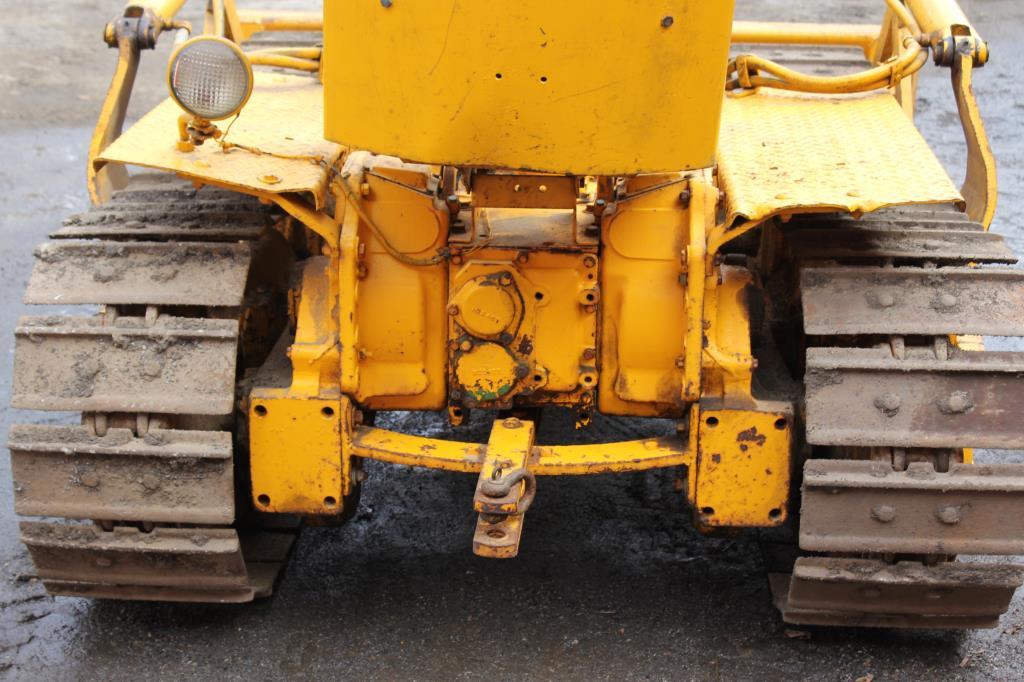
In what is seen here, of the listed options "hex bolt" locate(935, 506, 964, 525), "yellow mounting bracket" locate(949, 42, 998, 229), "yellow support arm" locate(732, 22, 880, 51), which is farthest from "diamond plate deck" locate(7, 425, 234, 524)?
"yellow support arm" locate(732, 22, 880, 51)

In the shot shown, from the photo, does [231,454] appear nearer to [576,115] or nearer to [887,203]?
[576,115]

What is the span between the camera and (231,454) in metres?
4.16

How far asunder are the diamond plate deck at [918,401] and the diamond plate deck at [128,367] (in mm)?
1741

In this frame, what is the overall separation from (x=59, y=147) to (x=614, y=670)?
22.9 ft

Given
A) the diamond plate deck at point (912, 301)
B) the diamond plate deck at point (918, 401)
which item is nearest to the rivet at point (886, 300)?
the diamond plate deck at point (912, 301)

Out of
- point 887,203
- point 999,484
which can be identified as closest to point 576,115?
point 887,203

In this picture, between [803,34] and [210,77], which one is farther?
[803,34]

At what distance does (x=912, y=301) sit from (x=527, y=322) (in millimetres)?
1158

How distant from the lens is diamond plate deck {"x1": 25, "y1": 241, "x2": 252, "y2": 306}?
429 cm

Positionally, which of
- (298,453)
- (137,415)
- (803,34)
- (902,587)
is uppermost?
(803,34)

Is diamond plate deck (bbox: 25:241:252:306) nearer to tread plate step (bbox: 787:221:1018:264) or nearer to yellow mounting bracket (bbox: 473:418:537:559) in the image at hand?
yellow mounting bracket (bbox: 473:418:537:559)

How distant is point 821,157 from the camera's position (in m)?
4.47

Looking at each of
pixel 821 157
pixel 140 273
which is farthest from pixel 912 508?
pixel 140 273

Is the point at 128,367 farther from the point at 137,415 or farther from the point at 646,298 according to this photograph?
the point at 646,298
